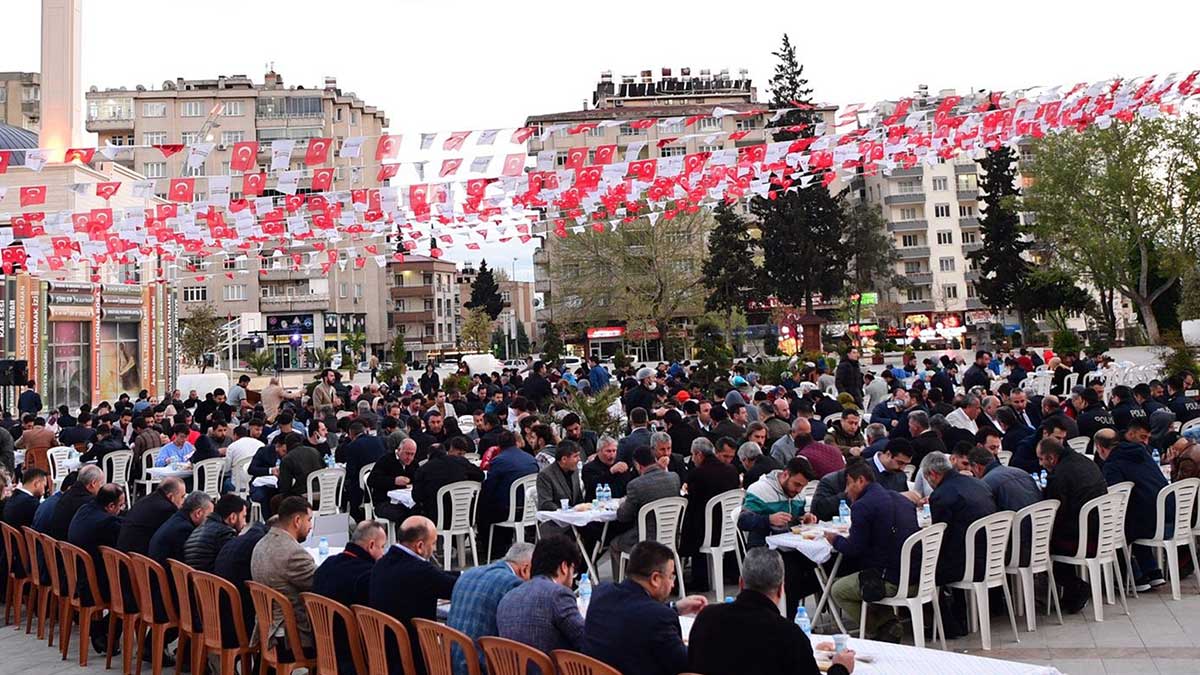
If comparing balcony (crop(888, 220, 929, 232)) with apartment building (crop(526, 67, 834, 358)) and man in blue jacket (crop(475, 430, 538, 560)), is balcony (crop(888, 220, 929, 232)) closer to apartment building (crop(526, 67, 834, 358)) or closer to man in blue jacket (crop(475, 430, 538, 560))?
apartment building (crop(526, 67, 834, 358))

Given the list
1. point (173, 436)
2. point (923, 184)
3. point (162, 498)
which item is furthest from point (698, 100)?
point (162, 498)

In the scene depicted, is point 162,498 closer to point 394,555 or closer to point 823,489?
point 394,555

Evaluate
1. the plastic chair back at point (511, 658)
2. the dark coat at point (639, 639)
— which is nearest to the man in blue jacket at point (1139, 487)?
the dark coat at point (639, 639)

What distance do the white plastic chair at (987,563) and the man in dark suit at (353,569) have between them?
3.95 m

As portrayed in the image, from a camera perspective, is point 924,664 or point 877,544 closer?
point 924,664

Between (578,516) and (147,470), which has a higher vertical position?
(147,470)

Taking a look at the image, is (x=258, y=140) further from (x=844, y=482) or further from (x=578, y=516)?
(x=844, y=482)

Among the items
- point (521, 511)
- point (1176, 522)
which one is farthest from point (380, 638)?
point (1176, 522)

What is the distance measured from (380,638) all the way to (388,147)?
11588 millimetres

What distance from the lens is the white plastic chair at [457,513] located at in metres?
9.73

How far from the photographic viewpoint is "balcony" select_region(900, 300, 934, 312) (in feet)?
262

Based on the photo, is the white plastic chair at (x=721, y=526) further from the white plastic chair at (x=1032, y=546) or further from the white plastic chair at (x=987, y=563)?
the white plastic chair at (x=1032, y=546)

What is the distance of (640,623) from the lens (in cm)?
436

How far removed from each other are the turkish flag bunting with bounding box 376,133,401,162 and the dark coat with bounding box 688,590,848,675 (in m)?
12.2
